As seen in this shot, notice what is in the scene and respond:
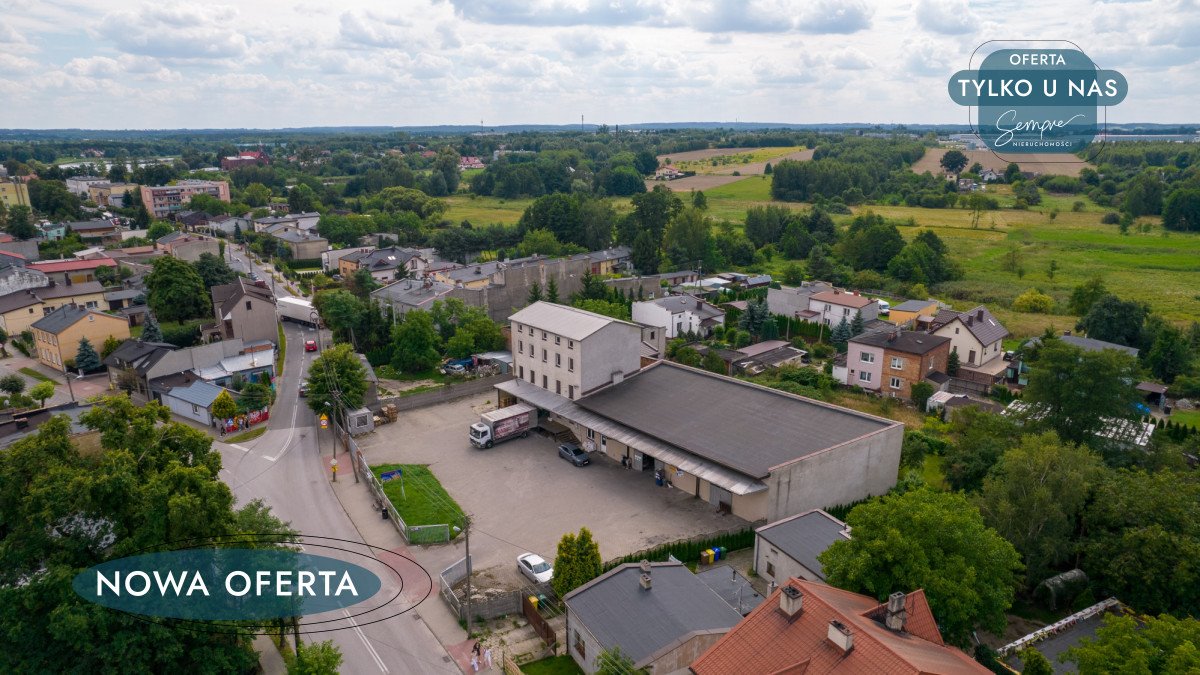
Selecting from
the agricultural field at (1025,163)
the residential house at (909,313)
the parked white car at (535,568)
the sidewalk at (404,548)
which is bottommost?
the sidewalk at (404,548)

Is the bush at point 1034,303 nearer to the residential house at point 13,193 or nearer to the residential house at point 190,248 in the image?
the residential house at point 190,248

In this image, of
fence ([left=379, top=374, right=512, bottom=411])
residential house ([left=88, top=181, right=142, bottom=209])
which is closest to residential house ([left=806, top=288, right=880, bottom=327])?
fence ([left=379, top=374, right=512, bottom=411])

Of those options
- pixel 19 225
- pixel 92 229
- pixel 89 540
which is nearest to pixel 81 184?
pixel 92 229

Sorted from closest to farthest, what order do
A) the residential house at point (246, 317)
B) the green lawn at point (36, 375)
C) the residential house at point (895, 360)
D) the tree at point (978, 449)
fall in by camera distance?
the tree at point (978, 449), the residential house at point (895, 360), the green lawn at point (36, 375), the residential house at point (246, 317)

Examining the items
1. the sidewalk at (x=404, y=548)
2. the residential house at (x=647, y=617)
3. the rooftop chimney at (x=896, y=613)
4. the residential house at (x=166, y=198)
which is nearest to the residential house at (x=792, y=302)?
the sidewalk at (x=404, y=548)

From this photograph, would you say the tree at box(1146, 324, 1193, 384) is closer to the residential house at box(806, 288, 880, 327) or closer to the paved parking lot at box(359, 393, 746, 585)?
the residential house at box(806, 288, 880, 327)

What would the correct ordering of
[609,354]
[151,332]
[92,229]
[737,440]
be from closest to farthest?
[737,440] → [609,354] → [151,332] → [92,229]

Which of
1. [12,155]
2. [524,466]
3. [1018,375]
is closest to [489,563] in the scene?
[524,466]

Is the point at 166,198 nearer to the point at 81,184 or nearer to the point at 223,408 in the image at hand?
the point at 81,184
